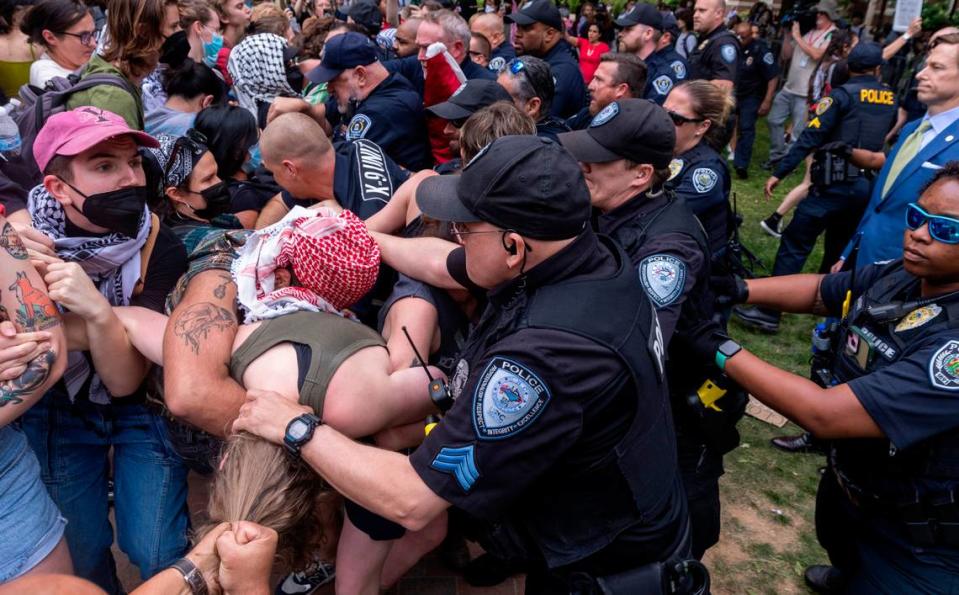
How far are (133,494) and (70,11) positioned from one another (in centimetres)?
352

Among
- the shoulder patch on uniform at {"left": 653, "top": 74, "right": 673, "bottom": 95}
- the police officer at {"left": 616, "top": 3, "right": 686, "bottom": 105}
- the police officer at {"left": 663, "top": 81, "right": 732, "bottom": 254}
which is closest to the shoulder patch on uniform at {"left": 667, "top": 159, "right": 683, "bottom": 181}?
the police officer at {"left": 663, "top": 81, "right": 732, "bottom": 254}

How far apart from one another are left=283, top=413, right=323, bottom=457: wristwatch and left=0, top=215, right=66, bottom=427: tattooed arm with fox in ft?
2.60

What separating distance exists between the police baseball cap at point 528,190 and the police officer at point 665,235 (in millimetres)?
906

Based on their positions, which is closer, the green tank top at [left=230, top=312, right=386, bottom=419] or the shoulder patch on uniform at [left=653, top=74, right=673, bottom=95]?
the green tank top at [left=230, top=312, right=386, bottom=419]

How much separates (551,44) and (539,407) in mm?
5701

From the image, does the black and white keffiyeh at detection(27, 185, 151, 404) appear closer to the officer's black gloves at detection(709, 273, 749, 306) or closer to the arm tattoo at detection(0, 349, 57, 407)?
the arm tattoo at detection(0, 349, 57, 407)

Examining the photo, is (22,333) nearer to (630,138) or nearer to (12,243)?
(12,243)

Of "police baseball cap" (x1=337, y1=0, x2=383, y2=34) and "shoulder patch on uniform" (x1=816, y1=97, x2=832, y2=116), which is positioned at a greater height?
"police baseball cap" (x1=337, y1=0, x2=383, y2=34)

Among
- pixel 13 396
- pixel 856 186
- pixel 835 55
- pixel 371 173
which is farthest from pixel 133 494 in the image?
pixel 835 55

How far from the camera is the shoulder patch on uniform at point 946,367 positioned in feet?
6.48

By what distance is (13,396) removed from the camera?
71.4 inches

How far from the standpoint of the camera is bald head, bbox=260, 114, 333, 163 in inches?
118

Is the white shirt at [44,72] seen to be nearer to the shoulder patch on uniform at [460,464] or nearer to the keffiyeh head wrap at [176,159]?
the keffiyeh head wrap at [176,159]

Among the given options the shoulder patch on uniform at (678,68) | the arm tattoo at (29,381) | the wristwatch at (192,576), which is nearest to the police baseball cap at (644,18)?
the shoulder patch on uniform at (678,68)
